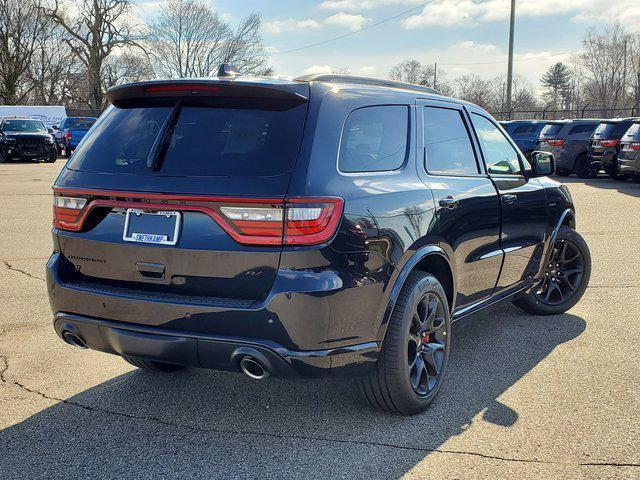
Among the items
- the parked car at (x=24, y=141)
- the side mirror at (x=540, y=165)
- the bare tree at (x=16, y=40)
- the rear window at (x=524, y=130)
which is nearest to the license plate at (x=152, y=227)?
the side mirror at (x=540, y=165)

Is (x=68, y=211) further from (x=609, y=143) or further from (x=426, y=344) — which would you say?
(x=609, y=143)

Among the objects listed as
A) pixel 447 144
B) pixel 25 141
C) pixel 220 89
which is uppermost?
pixel 220 89

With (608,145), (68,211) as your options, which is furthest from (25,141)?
(68,211)

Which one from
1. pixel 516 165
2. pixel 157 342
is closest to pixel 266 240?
pixel 157 342

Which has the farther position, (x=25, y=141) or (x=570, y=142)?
(x=25, y=141)

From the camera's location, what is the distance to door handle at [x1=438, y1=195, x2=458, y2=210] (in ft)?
12.2

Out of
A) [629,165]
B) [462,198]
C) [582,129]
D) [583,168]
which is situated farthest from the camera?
[583,168]

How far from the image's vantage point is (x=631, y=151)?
16.7 meters

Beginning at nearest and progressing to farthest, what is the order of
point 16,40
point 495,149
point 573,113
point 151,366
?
point 151,366 < point 495,149 < point 573,113 < point 16,40

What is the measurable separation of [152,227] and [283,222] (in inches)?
25.6

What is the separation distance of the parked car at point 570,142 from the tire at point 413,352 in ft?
61.1

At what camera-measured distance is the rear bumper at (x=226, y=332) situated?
288 cm

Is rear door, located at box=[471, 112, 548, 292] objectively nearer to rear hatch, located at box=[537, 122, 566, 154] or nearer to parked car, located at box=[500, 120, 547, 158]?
rear hatch, located at box=[537, 122, 566, 154]

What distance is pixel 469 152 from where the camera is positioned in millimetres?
4395
